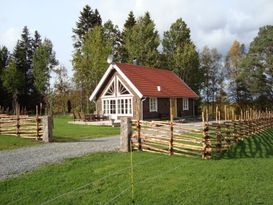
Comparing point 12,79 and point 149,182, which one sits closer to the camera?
point 149,182

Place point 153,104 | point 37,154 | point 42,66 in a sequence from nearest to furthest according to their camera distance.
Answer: point 37,154 → point 153,104 → point 42,66

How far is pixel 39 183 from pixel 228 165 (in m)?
5.33

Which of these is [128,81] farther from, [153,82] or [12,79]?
[12,79]

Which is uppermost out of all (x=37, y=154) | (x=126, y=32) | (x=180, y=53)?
(x=126, y=32)

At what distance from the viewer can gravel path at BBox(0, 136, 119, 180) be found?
36.3 ft

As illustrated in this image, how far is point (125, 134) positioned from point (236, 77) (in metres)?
37.5

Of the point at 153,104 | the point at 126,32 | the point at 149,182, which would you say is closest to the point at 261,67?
the point at 126,32

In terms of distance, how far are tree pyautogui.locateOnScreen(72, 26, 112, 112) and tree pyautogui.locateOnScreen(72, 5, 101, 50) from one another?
6.66 metres

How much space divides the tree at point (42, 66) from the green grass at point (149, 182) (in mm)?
41111

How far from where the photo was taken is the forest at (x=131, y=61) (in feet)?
146

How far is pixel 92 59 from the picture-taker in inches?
1699

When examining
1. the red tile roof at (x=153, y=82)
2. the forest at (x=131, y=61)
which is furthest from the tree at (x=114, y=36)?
the red tile roof at (x=153, y=82)

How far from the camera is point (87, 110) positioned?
1791 inches

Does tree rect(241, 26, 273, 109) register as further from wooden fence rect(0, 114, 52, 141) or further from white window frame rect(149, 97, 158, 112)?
wooden fence rect(0, 114, 52, 141)
